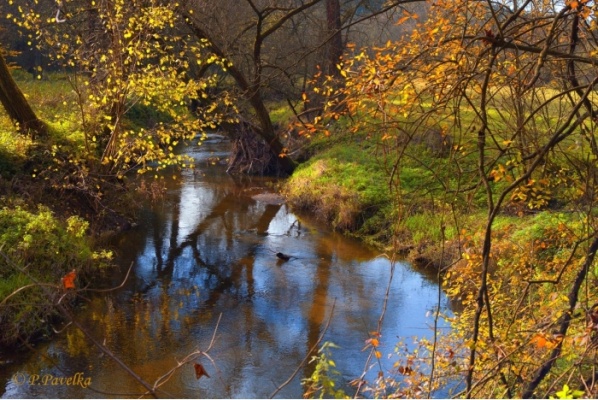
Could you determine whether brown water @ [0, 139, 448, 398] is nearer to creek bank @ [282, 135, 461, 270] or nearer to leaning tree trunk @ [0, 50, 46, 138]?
creek bank @ [282, 135, 461, 270]

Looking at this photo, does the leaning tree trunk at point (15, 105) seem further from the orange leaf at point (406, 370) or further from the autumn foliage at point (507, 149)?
the orange leaf at point (406, 370)

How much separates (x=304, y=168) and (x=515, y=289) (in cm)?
1133

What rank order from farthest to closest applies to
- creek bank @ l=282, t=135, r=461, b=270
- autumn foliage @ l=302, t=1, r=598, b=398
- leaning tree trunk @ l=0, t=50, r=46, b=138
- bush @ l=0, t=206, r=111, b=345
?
leaning tree trunk @ l=0, t=50, r=46, b=138
creek bank @ l=282, t=135, r=461, b=270
bush @ l=0, t=206, r=111, b=345
autumn foliage @ l=302, t=1, r=598, b=398

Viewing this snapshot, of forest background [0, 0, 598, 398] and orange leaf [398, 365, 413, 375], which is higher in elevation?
forest background [0, 0, 598, 398]

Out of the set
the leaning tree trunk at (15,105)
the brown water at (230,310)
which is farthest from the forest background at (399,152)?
the brown water at (230,310)

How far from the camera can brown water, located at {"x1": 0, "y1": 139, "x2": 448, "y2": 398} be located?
7363mm

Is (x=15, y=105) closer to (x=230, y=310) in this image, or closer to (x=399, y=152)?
(x=230, y=310)

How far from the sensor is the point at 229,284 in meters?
10.6

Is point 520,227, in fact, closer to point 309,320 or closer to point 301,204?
point 309,320

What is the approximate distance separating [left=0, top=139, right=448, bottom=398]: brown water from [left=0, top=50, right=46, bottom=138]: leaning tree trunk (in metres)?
2.86

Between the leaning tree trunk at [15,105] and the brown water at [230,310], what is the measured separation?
2.86 m

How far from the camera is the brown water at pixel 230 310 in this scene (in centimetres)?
736

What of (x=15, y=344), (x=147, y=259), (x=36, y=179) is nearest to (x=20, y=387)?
(x=15, y=344)

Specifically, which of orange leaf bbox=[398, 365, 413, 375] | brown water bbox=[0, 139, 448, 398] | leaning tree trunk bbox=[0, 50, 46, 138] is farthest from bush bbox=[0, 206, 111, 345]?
orange leaf bbox=[398, 365, 413, 375]
